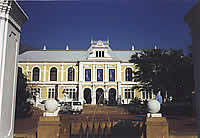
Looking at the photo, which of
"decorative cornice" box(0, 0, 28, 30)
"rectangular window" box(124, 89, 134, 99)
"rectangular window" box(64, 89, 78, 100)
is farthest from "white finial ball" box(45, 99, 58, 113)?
"rectangular window" box(124, 89, 134, 99)

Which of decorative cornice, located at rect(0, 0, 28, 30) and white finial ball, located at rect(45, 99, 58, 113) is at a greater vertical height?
decorative cornice, located at rect(0, 0, 28, 30)

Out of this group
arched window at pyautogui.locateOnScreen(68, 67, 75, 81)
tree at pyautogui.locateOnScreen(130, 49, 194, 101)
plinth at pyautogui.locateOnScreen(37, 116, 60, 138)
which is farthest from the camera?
arched window at pyautogui.locateOnScreen(68, 67, 75, 81)

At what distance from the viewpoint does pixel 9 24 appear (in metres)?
5.05

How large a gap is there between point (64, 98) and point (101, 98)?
7.80 m

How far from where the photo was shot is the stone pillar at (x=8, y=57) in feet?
15.6

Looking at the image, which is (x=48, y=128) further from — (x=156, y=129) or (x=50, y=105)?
(x=156, y=129)

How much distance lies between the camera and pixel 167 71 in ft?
83.2

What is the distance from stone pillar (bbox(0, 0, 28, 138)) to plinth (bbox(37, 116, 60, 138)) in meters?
2.21

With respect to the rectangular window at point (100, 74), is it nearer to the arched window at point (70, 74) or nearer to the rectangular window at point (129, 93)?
the arched window at point (70, 74)

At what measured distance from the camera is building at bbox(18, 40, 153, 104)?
138ft

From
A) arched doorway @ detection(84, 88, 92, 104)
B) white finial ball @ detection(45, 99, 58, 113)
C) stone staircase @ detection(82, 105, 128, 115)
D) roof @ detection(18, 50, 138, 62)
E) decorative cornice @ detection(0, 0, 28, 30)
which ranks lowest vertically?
stone staircase @ detection(82, 105, 128, 115)

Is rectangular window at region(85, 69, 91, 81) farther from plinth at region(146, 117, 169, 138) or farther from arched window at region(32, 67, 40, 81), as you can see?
plinth at region(146, 117, 169, 138)

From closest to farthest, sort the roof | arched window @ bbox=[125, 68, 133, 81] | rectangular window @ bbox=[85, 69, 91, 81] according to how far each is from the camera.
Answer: rectangular window @ bbox=[85, 69, 91, 81] < arched window @ bbox=[125, 68, 133, 81] < the roof

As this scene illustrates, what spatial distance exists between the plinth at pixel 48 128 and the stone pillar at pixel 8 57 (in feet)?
7.26
